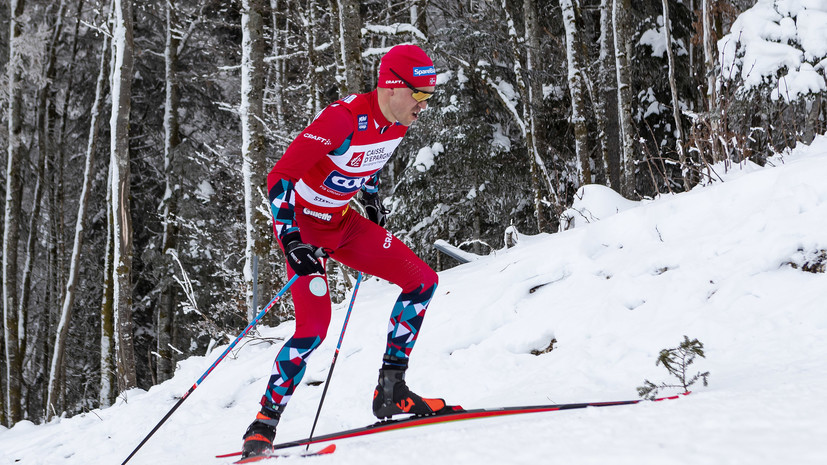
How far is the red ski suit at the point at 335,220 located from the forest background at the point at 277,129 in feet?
12.4

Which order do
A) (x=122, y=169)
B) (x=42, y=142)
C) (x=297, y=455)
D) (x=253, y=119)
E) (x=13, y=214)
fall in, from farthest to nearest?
(x=42, y=142)
(x=13, y=214)
(x=122, y=169)
(x=253, y=119)
(x=297, y=455)

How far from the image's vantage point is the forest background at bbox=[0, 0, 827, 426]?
27.8 ft

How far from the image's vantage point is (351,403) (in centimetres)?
465

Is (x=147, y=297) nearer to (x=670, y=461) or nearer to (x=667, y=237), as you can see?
(x=667, y=237)

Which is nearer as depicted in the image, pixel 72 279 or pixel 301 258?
pixel 301 258

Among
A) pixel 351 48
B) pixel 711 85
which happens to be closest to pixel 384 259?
pixel 351 48

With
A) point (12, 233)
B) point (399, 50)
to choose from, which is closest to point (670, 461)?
point (399, 50)

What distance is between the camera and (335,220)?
12.5 ft

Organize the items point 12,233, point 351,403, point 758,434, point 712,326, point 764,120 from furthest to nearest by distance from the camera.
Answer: point 12,233 → point 764,120 → point 351,403 → point 712,326 → point 758,434

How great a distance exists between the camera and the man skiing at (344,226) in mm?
3359

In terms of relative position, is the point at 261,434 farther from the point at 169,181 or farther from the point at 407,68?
the point at 169,181

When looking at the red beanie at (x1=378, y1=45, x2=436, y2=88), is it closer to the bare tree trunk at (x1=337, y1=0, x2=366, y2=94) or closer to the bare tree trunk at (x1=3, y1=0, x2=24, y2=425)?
the bare tree trunk at (x1=337, y1=0, x2=366, y2=94)

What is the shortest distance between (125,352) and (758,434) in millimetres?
9899

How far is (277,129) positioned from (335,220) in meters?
12.4
